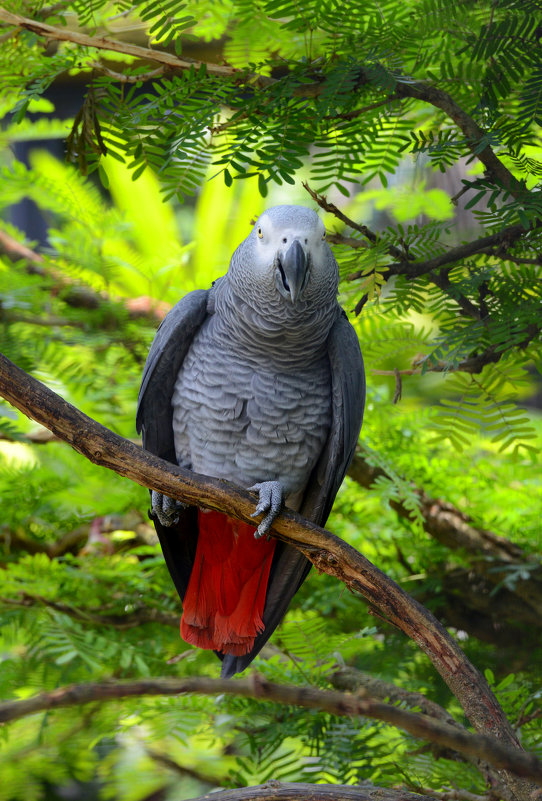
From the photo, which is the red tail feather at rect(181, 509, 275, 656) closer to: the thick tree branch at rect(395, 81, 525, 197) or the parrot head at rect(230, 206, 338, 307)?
the parrot head at rect(230, 206, 338, 307)

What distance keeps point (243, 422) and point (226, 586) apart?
259 millimetres


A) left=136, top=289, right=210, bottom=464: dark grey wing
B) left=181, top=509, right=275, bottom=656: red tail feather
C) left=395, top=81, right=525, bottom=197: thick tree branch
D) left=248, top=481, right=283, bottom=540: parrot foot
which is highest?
left=395, top=81, right=525, bottom=197: thick tree branch

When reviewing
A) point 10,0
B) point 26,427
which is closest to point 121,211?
point 26,427

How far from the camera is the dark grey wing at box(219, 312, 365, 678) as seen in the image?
0.94 m

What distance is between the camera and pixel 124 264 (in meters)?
1.43

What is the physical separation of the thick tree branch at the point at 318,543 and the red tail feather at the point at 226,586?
24 centimetres

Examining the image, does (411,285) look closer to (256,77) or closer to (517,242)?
(517,242)

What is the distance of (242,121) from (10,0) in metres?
0.36

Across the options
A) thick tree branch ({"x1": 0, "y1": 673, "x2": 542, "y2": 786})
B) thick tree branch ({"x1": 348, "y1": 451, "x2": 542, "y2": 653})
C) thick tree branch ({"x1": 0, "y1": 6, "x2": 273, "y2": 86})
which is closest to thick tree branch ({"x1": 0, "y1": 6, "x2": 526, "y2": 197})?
thick tree branch ({"x1": 0, "y1": 6, "x2": 273, "y2": 86})

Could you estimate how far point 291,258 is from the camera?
752 mm

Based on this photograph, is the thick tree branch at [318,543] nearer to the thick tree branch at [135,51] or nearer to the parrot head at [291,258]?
the parrot head at [291,258]

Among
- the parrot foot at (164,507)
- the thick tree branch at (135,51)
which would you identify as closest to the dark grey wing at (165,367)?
the parrot foot at (164,507)

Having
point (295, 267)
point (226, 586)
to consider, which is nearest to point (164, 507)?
point (226, 586)

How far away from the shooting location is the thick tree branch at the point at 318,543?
26.6 inches
